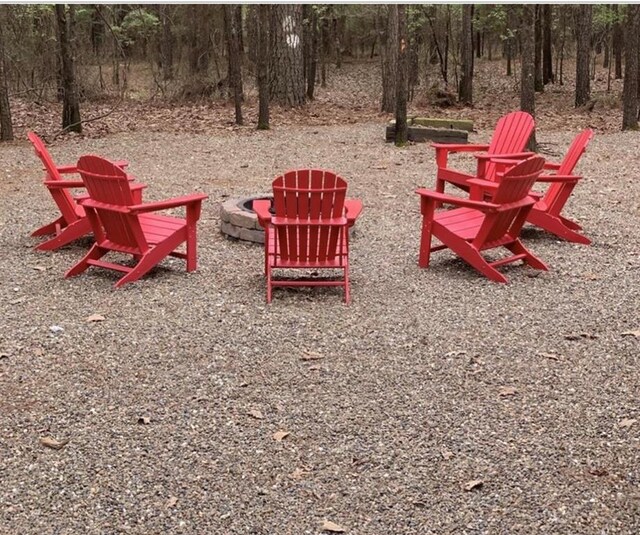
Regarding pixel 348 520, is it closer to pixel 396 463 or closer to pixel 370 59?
pixel 396 463

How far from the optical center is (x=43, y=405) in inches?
154

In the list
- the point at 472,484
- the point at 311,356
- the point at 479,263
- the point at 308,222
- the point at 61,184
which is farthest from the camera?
the point at 61,184

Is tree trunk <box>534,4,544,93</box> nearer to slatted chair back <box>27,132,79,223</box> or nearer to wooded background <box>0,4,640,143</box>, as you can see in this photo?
wooded background <box>0,4,640,143</box>

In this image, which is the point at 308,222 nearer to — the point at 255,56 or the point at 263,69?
the point at 263,69

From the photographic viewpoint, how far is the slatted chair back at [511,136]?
8.05m

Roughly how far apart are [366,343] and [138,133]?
430 inches

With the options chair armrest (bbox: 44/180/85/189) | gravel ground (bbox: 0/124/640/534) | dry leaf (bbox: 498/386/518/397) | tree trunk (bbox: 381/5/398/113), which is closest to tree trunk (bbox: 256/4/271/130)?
tree trunk (bbox: 381/5/398/113)

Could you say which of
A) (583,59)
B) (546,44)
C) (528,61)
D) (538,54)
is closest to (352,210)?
(528,61)

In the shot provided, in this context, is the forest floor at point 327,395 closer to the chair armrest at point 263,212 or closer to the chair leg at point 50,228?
the chair leg at point 50,228

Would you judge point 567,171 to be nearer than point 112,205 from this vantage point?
No

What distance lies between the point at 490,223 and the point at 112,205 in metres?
2.79

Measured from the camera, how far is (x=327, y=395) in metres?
4.04

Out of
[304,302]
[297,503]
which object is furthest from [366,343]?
[297,503]

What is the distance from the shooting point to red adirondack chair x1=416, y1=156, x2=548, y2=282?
5.71 meters
